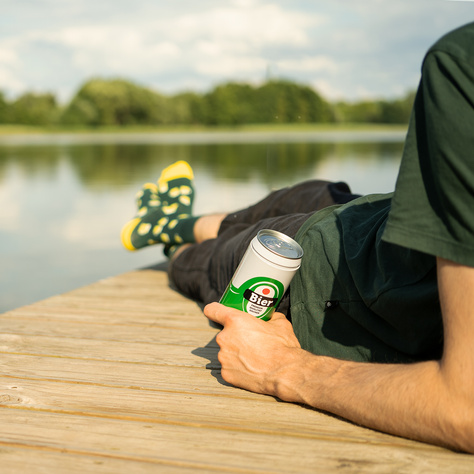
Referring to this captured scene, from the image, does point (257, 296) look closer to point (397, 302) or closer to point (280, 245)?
point (280, 245)

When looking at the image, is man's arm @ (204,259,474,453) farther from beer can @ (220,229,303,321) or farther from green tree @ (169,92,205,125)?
green tree @ (169,92,205,125)

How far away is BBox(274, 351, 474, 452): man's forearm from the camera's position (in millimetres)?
896

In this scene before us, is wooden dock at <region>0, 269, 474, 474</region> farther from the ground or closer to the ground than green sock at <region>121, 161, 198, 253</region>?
closer to the ground

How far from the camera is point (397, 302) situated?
1.07 metres

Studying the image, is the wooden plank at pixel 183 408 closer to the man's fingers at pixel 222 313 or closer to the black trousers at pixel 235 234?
the man's fingers at pixel 222 313

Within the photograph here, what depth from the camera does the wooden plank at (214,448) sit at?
3.14ft

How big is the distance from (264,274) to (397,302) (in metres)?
0.29

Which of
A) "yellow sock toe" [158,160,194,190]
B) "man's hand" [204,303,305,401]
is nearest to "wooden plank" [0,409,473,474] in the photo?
"man's hand" [204,303,305,401]

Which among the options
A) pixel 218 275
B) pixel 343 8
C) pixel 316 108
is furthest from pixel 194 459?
pixel 343 8

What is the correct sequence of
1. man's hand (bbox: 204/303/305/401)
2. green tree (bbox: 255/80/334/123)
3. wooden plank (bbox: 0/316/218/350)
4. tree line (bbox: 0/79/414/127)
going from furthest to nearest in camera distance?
1. tree line (bbox: 0/79/414/127)
2. green tree (bbox: 255/80/334/123)
3. wooden plank (bbox: 0/316/218/350)
4. man's hand (bbox: 204/303/305/401)

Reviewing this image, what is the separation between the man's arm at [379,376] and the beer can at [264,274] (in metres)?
0.03

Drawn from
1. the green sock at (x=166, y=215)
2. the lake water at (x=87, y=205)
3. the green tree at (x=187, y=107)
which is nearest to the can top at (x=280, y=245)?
the green sock at (x=166, y=215)

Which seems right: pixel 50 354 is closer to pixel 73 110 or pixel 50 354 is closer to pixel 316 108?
pixel 316 108

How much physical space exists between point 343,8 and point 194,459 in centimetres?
784
